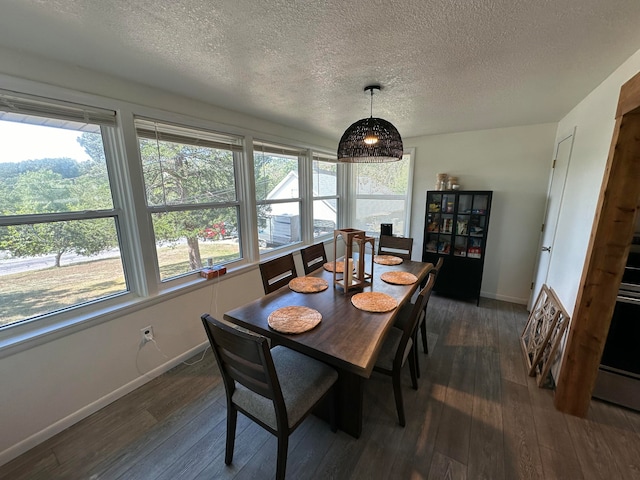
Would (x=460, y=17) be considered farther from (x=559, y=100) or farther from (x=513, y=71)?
(x=559, y=100)

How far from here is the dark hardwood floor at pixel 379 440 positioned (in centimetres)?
137

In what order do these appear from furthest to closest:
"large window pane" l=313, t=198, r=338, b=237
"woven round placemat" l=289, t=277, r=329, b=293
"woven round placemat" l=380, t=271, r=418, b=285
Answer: "large window pane" l=313, t=198, r=338, b=237
"woven round placemat" l=380, t=271, r=418, b=285
"woven round placemat" l=289, t=277, r=329, b=293

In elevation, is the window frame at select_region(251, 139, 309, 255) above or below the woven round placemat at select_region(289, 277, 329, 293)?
above

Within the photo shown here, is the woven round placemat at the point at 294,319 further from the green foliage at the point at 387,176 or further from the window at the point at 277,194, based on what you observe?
the green foliage at the point at 387,176

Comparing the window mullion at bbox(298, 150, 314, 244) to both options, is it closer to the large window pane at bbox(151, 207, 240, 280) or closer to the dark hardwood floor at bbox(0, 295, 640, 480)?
the large window pane at bbox(151, 207, 240, 280)

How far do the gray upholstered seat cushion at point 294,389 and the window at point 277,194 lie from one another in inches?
67.8

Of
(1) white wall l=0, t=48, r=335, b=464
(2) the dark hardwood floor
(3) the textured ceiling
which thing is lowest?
(2) the dark hardwood floor

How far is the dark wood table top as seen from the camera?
119 cm

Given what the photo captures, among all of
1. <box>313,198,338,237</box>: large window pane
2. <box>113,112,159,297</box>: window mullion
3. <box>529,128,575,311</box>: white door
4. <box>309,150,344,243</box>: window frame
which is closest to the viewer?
<box>113,112,159,297</box>: window mullion

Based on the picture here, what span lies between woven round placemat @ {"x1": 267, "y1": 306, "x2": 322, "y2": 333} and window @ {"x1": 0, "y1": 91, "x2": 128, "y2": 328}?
4.28 feet

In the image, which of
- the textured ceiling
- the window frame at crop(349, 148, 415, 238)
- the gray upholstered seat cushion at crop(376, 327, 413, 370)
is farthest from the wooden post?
the window frame at crop(349, 148, 415, 238)

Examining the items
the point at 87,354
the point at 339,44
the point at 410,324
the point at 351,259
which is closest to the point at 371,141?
the point at 339,44

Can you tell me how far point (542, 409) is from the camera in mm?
1732

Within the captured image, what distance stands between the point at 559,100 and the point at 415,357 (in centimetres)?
246
